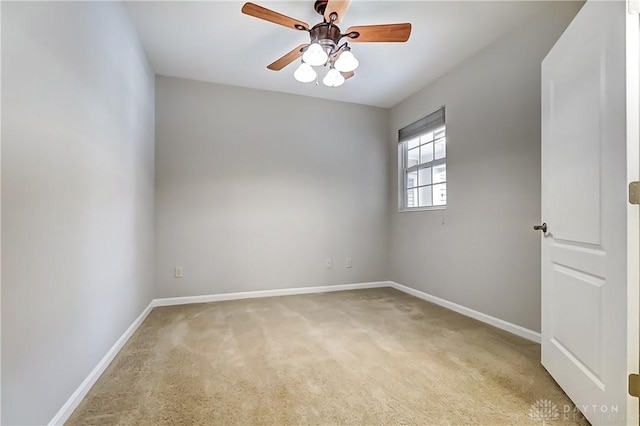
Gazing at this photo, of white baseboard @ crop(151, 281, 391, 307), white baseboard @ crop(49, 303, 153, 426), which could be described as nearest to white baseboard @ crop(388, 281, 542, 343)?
white baseboard @ crop(151, 281, 391, 307)

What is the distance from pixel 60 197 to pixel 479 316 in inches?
131

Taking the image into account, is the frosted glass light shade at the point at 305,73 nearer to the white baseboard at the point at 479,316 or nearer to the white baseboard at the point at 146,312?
the white baseboard at the point at 146,312

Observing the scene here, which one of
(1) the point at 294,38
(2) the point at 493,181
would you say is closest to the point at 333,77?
(1) the point at 294,38

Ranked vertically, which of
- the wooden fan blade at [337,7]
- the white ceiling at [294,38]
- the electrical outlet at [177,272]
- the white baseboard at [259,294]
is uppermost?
the white ceiling at [294,38]

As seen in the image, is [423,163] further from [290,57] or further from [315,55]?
[315,55]

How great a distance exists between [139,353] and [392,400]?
1.80m

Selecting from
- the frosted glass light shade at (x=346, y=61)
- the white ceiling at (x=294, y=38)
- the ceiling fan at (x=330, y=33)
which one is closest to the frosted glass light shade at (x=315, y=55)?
the ceiling fan at (x=330, y=33)

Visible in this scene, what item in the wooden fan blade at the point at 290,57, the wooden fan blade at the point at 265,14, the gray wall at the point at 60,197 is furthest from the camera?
the wooden fan blade at the point at 290,57

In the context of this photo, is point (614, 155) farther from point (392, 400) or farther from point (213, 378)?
point (213, 378)

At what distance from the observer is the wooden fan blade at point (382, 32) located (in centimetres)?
202

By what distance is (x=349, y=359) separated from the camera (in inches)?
81.4

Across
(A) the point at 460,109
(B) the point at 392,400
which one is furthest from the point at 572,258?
(A) the point at 460,109

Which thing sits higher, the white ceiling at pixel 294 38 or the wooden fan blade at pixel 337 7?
the white ceiling at pixel 294 38

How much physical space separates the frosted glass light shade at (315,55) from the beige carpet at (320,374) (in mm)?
2082
